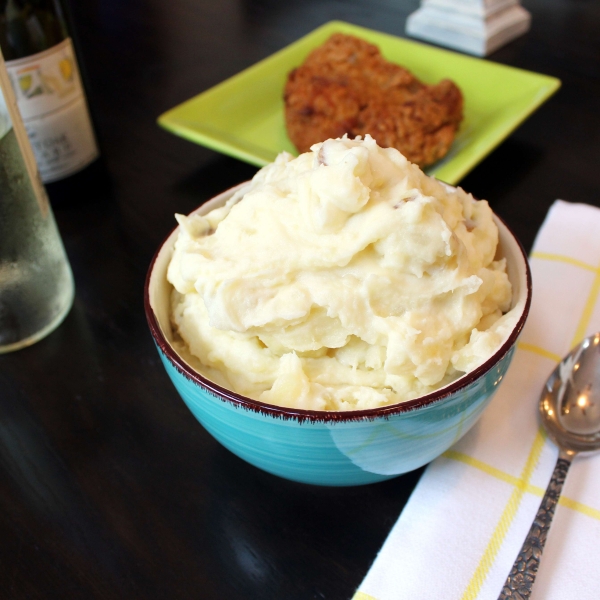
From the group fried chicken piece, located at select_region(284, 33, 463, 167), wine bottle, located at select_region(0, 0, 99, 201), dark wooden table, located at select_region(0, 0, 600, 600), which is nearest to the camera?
dark wooden table, located at select_region(0, 0, 600, 600)

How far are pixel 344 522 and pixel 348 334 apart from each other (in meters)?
0.24

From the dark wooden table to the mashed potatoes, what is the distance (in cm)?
18

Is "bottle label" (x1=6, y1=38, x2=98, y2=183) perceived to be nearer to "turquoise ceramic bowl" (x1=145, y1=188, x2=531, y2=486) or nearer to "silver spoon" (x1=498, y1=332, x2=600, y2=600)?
"turquoise ceramic bowl" (x1=145, y1=188, x2=531, y2=486)

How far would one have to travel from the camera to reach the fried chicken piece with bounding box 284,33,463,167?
4.32ft

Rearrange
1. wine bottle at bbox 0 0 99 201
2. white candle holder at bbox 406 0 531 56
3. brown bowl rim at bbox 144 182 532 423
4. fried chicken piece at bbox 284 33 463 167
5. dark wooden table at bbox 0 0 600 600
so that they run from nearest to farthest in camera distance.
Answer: brown bowl rim at bbox 144 182 532 423
dark wooden table at bbox 0 0 600 600
wine bottle at bbox 0 0 99 201
fried chicken piece at bbox 284 33 463 167
white candle holder at bbox 406 0 531 56

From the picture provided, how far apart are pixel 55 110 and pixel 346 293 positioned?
2.74 ft

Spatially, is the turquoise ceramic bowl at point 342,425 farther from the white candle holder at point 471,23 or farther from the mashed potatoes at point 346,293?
the white candle holder at point 471,23

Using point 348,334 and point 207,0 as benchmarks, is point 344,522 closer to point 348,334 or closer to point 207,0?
point 348,334

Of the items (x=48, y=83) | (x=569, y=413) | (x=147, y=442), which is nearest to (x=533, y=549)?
(x=569, y=413)

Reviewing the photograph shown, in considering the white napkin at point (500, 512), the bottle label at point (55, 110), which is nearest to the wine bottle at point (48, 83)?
the bottle label at point (55, 110)

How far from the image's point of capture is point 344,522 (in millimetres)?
744

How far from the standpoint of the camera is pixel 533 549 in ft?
2.24

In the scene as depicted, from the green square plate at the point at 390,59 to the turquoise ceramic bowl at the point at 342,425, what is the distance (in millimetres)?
658

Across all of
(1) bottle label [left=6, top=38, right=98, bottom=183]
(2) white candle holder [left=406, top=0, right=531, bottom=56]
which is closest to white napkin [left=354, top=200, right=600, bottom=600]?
(1) bottle label [left=6, top=38, right=98, bottom=183]
